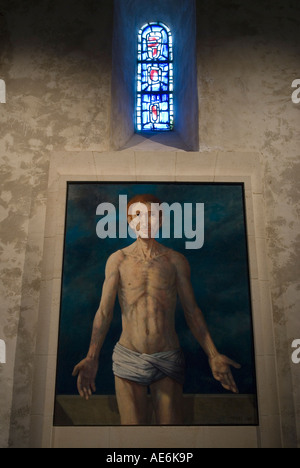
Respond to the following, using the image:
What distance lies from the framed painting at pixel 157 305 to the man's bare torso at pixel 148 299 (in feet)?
0.04

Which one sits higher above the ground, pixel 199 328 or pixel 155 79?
pixel 155 79

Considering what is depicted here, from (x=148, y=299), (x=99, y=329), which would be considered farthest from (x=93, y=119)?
(x=99, y=329)

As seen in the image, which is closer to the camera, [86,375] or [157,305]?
[86,375]

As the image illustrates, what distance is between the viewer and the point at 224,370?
518 centimetres

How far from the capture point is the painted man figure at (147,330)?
506 cm

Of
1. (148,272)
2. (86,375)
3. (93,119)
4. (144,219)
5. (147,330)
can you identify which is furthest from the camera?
(93,119)

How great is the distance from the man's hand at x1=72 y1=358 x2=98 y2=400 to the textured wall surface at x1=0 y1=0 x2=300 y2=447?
0.56 meters

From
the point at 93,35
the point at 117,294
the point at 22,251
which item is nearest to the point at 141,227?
the point at 117,294

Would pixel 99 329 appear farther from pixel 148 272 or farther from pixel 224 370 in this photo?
pixel 224 370

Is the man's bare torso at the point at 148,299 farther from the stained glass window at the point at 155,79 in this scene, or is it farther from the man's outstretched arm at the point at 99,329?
the stained glass window at the point at 155,79

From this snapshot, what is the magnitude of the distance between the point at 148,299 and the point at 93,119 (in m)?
2.62

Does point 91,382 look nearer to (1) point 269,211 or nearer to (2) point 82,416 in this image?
(2) point 82,416

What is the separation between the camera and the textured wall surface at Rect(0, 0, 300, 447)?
5371 mm

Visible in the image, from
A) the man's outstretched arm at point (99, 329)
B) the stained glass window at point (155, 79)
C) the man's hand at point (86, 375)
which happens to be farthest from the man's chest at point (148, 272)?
the stained glass window at point (155, 79)
